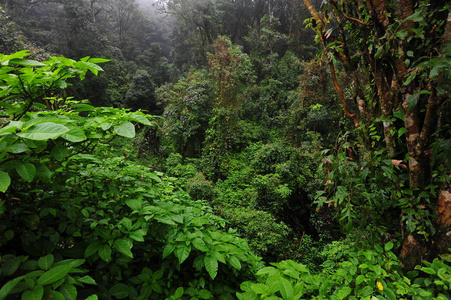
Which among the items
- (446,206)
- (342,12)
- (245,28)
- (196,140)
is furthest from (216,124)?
(245,28)

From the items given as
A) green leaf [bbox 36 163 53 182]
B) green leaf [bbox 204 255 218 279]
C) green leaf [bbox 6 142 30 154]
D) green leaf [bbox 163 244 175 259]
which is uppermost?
green leaf [bbox 6 142 30 154]

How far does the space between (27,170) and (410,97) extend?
2.02m

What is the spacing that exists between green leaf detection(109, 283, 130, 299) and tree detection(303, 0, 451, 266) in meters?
1.80

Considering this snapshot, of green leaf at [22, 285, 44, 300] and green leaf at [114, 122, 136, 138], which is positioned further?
green leaf at [114, 122, 136, 138]

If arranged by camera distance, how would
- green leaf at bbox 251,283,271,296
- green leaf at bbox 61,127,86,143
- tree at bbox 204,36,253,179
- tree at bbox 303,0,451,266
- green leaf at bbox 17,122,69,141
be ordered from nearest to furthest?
green leaf at bbox 17,122,69,141 < green leaf at bbox 61,127,86,143 < green leaf at bbox 251,283,271,296 < tree at bbox 303,0,451,266 < tree at bbox 204,36,253,179

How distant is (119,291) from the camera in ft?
3.74

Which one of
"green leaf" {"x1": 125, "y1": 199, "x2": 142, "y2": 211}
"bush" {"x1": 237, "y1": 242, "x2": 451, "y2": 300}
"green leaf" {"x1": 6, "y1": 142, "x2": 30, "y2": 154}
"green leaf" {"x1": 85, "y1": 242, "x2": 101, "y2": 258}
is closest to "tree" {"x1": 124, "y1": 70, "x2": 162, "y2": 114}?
"green leaf" {"x1": 125, "y1": 199, "x2": 142, "y2": 211}

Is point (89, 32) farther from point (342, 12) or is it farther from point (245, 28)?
point (342, 12)

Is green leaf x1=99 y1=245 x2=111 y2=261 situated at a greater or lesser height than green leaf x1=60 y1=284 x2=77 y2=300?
lesser

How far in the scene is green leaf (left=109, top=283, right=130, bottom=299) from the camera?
1.12 meters

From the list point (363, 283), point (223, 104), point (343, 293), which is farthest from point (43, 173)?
point (223, 104)

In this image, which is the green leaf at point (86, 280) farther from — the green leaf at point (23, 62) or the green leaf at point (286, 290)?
the green leaf at point (23, 62)

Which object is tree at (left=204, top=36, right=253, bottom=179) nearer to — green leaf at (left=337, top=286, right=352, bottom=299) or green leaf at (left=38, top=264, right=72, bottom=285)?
green leaf at (left=337, top=286, right=352, bottom=299)

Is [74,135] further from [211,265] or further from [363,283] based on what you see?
[363,283]
